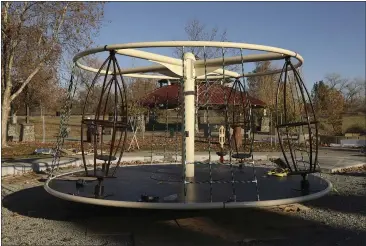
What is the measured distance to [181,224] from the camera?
5961 mm

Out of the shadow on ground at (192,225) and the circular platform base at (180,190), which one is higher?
the circular platform base at (180,190)

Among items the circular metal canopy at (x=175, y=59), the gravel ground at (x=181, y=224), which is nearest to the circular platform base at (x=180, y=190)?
the gravel ground at (x=181, y=224)

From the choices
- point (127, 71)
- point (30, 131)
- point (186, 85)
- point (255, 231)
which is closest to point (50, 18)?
point (30, 131)

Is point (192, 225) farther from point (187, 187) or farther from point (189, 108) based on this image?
point (189, 108)

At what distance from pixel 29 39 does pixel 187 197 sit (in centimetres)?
1472

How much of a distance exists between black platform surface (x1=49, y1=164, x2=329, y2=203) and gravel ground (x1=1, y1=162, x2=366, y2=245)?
1.33 feet

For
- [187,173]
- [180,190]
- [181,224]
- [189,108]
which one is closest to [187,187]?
[180,190]

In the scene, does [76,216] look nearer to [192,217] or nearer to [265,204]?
[192,217]

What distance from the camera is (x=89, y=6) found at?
1803 centimetres

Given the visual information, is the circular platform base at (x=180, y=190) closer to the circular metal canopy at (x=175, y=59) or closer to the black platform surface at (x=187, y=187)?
the black platform surface at (x=187, y=187)

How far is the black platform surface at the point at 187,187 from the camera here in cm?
587

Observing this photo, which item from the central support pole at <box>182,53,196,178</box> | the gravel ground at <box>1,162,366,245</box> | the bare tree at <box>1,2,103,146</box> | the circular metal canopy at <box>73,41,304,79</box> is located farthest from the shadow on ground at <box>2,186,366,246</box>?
the bare tree at <box>1,2,103,146</box>

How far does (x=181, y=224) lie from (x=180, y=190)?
2.20 ft

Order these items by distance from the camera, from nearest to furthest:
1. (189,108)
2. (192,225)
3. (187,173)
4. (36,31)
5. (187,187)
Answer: (192,225), (187,187), (189,108), (187,173), (36,31)
